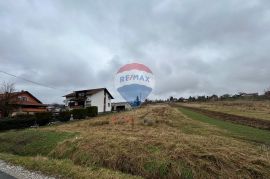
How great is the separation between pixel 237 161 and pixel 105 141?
6.64 m

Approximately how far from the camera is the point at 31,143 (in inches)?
775

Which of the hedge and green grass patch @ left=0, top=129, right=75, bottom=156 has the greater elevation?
the hedge

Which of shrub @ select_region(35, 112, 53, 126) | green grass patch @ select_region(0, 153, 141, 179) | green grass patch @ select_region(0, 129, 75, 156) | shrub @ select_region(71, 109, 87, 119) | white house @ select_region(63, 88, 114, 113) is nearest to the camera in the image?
green grass patch @ select_region(0, 153, 141, 179)

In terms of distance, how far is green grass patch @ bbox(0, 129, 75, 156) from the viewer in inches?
693

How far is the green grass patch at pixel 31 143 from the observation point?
1761 centimetres

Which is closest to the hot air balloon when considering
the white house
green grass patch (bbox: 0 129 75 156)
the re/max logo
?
the re/max logo

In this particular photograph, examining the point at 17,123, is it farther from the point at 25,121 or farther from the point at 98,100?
the point at 98,100

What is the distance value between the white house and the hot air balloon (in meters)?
59.0

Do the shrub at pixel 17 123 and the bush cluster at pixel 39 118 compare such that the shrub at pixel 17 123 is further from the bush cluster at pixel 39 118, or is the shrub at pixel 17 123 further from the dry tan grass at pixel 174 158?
the dry tan grass at pixel 174 158

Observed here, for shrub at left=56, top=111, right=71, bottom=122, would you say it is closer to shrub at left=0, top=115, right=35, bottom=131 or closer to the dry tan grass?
shrub at left=0, top=115, right=35, bottom=131

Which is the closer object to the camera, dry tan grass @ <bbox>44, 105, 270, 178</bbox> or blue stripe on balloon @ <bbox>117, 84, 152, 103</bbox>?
dry tan grass @ <bbox>44, 105, 270, 178</bbox>

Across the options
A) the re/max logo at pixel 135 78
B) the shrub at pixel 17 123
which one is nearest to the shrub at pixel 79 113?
the shrub at pixel 17 123

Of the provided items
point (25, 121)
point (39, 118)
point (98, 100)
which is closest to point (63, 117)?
point (39, 118)

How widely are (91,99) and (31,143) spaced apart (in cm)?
5481
